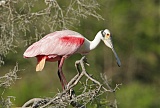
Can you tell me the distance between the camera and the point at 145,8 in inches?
712

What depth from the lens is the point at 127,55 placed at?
17203 mm

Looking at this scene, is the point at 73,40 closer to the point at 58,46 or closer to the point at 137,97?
the point at 58,46

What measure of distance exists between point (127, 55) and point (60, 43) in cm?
1053

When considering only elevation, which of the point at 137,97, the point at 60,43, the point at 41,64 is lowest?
the point at 137,97

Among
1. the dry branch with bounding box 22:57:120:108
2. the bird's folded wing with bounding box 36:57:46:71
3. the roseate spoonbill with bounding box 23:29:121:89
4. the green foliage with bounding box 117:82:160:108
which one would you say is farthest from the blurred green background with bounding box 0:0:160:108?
the dry branch with bounding box 22:57:120:108

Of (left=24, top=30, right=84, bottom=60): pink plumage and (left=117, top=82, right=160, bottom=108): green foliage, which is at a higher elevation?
(left=24, top=30, right=84, bottom=60): pink plumage

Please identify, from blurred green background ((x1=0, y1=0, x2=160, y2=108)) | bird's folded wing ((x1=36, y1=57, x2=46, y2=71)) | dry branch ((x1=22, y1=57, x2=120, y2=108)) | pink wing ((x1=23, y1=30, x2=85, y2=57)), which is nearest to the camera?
dry branch ((x1=22, y1=57, x2=120, y2=108))

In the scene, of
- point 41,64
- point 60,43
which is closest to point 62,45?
point 60,43

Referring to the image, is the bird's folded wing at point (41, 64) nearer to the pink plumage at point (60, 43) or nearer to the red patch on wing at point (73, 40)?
the pink plumage at point (60, 43)

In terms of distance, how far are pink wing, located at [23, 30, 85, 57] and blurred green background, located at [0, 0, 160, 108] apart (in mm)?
7153

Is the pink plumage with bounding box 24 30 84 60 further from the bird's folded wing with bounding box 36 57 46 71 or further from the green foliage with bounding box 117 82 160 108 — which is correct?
the green foliage with bounding box 117 82 160 108

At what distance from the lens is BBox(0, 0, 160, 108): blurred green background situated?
14.8 metres

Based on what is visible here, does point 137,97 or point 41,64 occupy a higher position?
point 41,64

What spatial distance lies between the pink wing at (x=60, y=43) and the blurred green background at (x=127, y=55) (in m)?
7.15
